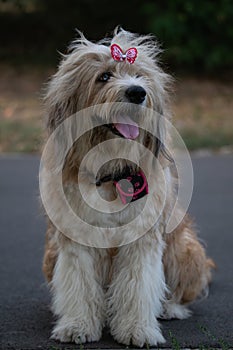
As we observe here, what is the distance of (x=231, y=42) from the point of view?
19.4 m

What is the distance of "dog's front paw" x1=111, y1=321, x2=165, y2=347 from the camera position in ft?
16.4

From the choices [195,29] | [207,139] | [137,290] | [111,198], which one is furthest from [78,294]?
[195,29]

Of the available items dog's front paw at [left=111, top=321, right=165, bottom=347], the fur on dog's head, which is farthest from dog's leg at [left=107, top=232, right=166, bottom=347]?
the fur on dog's head

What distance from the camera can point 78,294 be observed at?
507 cm

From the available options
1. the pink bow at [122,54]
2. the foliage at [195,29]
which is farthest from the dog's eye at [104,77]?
the foliage at [195,29]

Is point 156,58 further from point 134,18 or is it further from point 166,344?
point 134,18

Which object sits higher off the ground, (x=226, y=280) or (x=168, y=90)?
(x=168, y=90)

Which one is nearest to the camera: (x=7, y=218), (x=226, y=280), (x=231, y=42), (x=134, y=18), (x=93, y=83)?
(x=93, y=83)

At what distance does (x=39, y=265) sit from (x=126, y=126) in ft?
8.85

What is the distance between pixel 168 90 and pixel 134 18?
51.7 ft

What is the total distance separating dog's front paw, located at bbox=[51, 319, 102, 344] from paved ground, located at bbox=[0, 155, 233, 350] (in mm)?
66

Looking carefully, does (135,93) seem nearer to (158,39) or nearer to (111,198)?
(111,198)

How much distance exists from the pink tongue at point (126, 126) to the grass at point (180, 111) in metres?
8.56

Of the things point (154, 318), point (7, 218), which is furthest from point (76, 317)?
point (7, 218)
